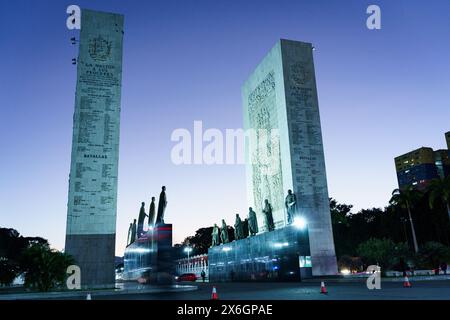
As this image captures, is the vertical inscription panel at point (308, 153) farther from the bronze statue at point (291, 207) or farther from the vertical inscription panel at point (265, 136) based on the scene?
the bronze statue at point (291, 207)

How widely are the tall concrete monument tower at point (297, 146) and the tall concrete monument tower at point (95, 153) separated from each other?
24.3 m

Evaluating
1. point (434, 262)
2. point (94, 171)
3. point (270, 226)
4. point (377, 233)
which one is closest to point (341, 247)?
point (377, 233)

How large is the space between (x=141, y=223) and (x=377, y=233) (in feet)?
150

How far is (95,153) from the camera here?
35188mm

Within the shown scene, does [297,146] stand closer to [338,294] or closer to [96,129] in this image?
[96,129]

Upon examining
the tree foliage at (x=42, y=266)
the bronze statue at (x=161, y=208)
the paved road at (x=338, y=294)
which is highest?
the bronze statue at (x=161, y=208)

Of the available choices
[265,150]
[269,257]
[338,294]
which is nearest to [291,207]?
[269,257]

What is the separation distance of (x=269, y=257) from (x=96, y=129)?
23.1m

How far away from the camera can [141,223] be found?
60188 millimetres

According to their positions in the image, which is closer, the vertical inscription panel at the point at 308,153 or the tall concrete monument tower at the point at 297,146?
the vertical inscription panel at the point at 308,153

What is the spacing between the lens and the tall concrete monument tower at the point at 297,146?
50562mm

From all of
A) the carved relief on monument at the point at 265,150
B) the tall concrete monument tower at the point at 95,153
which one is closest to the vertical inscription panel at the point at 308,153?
the carved relief on monument at the point at 265,150
